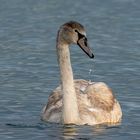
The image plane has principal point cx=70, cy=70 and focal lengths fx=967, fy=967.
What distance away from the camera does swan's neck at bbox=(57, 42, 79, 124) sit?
58.5 feet

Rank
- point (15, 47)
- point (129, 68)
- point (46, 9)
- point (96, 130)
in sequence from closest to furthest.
→ point (96, 130)
point (129, 68)
point (15, 47)
point (46, 9)

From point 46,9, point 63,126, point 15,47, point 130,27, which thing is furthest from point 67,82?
point 46,9

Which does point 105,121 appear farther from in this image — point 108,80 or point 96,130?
point 108,80

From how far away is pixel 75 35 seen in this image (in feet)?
58.4

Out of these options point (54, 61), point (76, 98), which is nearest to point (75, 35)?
point (76, 98)

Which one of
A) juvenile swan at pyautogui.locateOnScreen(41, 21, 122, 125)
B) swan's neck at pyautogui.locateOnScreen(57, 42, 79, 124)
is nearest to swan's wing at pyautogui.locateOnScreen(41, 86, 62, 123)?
juvenile swan at pyautogui.locateOnScreen(41, 21, 122, 125)

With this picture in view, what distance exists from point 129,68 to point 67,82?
4.64 meters

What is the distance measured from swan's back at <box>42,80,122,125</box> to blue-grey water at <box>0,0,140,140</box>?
9.2 inches

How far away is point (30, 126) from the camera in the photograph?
58.5ft

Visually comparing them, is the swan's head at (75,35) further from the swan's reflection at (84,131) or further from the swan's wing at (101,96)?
the swan's wing at (101,96)

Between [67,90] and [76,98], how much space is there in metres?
0.36

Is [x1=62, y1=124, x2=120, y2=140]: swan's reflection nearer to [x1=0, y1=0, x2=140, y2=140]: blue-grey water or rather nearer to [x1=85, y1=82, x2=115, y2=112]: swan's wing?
[x1=0, y1=0, x2=140, y2=140]: blue-grey water

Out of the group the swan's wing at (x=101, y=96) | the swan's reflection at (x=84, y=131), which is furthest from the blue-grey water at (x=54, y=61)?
the swan's wing at (x=101, y=96)

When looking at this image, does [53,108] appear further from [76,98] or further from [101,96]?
[101,96]
